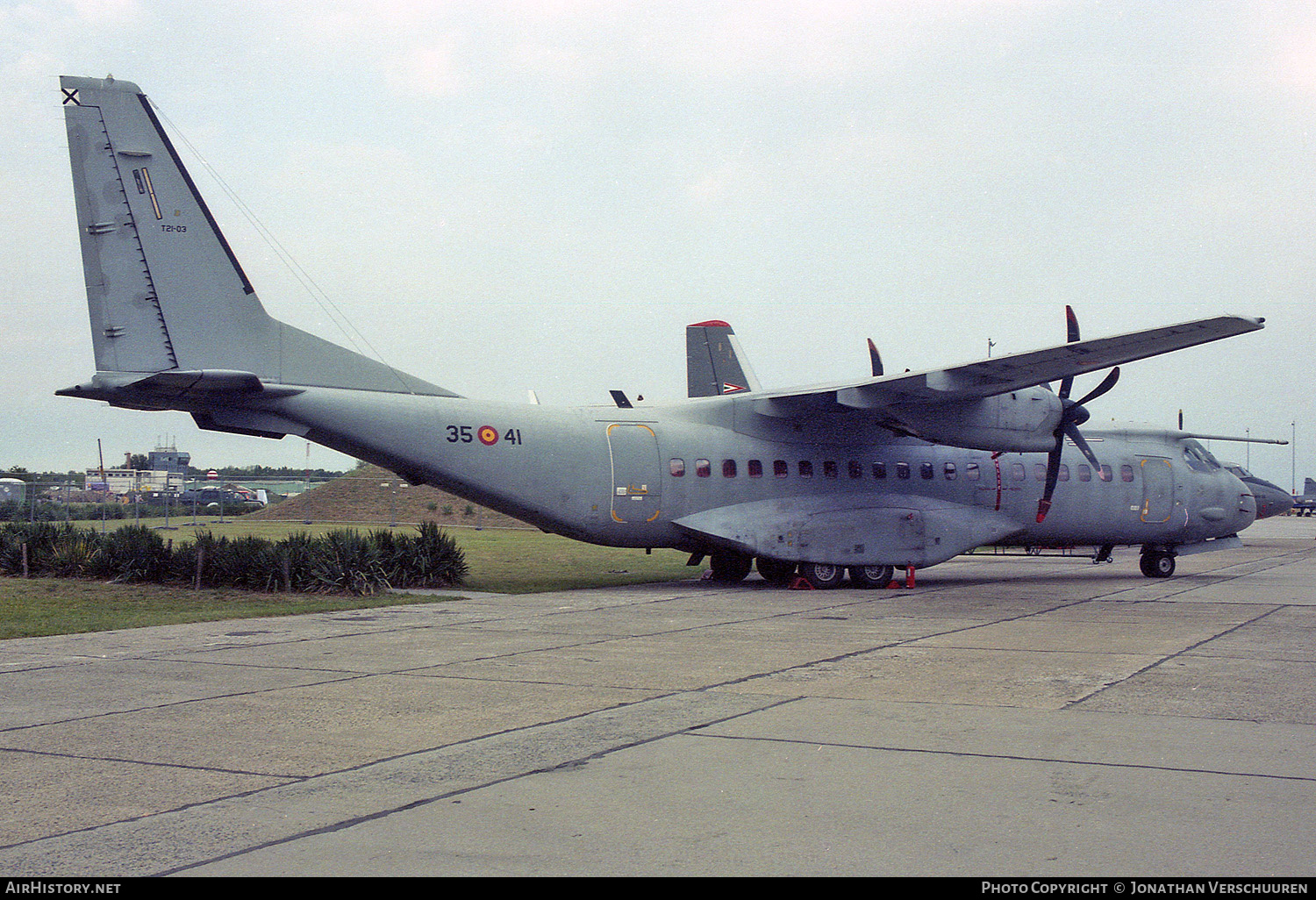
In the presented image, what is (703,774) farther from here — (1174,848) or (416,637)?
(416,637)

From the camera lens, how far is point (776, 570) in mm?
22594

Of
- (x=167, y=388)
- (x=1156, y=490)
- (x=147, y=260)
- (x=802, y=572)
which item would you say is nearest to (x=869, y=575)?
(x=802, y=572)

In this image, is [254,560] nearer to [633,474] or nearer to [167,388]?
[167,388]

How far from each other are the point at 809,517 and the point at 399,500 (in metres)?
42.6

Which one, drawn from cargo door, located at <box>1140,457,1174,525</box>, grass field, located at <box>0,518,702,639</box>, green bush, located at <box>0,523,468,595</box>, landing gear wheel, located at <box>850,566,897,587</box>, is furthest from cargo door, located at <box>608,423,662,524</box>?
cargo door, located at <box>1140,457,1174,525</box>

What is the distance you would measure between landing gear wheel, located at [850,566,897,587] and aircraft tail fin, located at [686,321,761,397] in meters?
11.9

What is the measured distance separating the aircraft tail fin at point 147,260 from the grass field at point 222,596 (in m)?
3.36

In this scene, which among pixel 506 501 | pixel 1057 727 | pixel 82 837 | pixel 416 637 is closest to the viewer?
pixel 82 837

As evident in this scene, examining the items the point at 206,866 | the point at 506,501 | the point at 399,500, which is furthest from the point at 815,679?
the point at 399,500

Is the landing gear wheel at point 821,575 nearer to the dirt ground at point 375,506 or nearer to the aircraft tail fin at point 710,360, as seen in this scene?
the aircraft tail fin at point 710,360

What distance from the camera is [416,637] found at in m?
12.9

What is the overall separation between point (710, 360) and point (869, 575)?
12754 mm

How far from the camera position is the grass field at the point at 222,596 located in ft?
48.2

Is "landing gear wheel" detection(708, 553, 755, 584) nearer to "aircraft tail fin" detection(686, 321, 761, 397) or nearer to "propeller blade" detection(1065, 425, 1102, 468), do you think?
"propeller blade" detection(1065, 425, 1102, 468)
